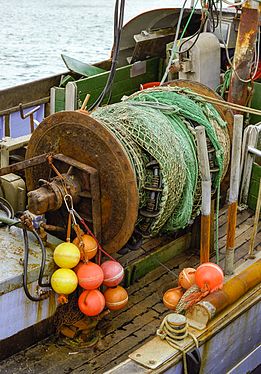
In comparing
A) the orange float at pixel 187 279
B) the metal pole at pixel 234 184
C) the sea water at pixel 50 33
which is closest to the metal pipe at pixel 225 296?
the metal pole at pixel 234 184

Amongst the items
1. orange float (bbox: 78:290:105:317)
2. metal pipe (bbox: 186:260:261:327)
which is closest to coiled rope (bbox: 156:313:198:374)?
metal pipe (bbox: 186:260:261:327)

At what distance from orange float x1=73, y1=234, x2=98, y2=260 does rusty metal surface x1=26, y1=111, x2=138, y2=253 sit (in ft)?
0.73

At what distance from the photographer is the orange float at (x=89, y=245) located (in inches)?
184

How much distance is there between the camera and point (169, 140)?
5000 mm

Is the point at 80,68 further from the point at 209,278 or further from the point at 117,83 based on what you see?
the point at 209,278

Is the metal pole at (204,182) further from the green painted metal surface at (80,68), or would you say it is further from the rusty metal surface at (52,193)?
the green painted metal surface at (80,68)

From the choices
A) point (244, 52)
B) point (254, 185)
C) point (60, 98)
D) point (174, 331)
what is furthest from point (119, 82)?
point (174, 331)

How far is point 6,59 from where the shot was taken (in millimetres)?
25234

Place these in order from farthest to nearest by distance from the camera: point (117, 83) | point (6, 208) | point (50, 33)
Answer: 1. point (50, 33)
2. point (117, 83)
3. point (6, 208)

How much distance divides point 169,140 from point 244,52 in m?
2.34

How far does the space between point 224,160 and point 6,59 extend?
2076cm

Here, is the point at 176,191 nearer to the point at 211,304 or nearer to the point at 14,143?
the point at 211,304

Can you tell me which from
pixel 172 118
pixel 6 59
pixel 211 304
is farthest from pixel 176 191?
pixel 6 59

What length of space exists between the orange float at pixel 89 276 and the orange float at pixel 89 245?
0.08 metres
